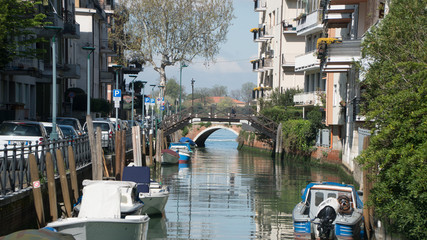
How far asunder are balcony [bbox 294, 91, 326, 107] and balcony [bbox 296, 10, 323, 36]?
4.80 m

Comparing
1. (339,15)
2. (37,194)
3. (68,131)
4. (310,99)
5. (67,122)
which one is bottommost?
(37,194)

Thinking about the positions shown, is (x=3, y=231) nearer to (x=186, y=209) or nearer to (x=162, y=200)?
(x=162, y=200)

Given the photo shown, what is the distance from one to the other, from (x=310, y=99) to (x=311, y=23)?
A: 622cm

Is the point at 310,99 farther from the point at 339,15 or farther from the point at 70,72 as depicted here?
the point at 70,72

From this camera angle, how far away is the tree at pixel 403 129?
581 inches

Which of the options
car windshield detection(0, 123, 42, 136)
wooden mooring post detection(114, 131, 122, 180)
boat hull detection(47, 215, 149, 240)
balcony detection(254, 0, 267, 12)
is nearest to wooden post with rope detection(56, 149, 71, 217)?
boat hull detection(47, 215, 149, 240)

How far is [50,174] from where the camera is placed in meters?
18.5

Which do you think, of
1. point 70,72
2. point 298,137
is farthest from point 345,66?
point 70,72

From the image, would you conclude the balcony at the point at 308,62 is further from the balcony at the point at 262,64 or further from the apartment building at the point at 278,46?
the balcony at the point at 262,64

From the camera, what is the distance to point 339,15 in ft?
128

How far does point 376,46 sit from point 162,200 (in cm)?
1023

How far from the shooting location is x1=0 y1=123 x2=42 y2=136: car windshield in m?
24.1

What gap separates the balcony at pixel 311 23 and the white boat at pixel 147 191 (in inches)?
990

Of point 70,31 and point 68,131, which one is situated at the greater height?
point 70,31
